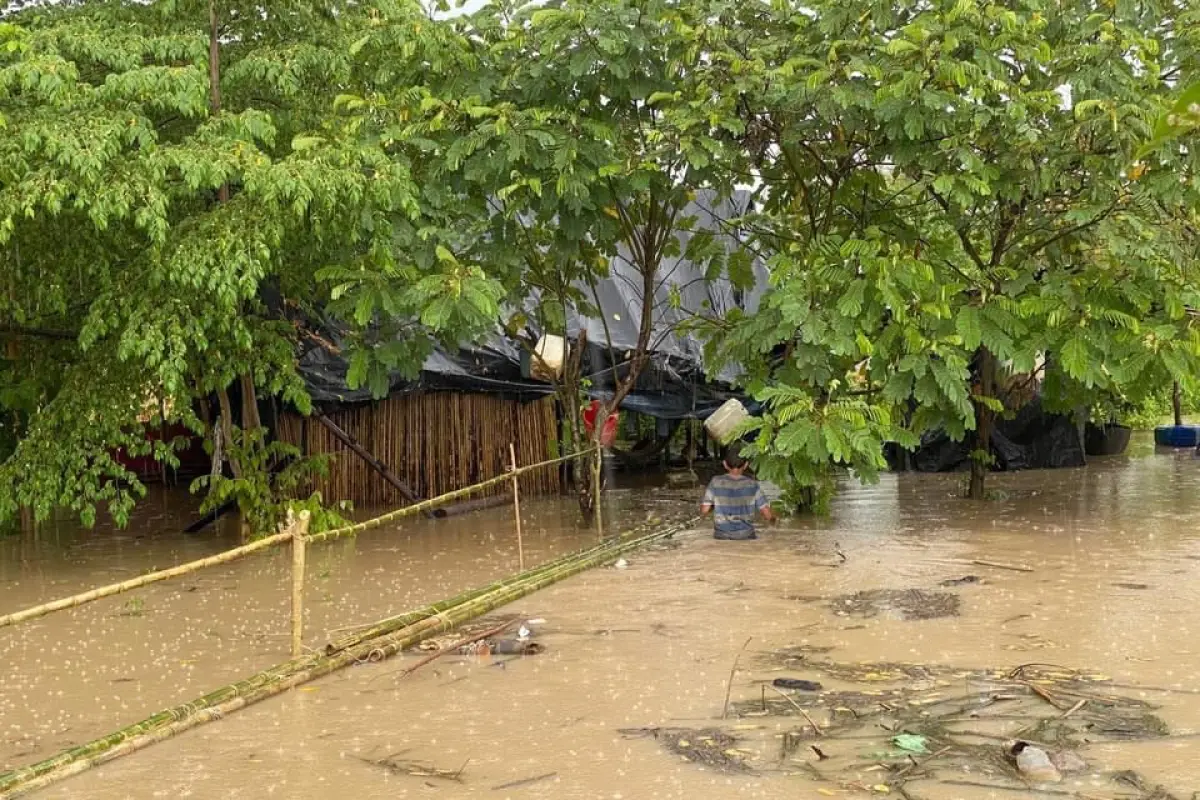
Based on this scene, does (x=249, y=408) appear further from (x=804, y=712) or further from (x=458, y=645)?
(x=804, y=712)

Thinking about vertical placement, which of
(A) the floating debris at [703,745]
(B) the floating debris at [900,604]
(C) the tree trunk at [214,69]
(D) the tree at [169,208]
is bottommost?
(A) the floating debris at [703,745]

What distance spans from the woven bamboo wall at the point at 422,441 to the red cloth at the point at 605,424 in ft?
3.03

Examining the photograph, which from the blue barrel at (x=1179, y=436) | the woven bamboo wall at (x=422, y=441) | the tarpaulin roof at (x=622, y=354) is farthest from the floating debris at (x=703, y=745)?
the blue barrel at (x=1179, y=436)

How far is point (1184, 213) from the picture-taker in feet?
33.5

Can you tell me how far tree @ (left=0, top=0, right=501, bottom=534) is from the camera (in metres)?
7.49

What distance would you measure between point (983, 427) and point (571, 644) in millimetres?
7255

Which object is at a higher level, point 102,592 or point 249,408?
point 249,408

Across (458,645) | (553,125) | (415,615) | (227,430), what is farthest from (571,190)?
(458,645)

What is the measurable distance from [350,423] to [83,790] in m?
8.03

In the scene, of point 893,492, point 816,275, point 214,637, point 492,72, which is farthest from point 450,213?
point 893,492

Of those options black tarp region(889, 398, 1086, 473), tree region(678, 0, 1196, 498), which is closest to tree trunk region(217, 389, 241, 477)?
tree region(678, 0, 1196, 498)

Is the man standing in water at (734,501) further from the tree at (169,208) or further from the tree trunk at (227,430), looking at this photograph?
the tree trunk at (227,430)

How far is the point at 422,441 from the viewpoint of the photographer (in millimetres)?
12570

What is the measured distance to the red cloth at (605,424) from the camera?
37.6ft
